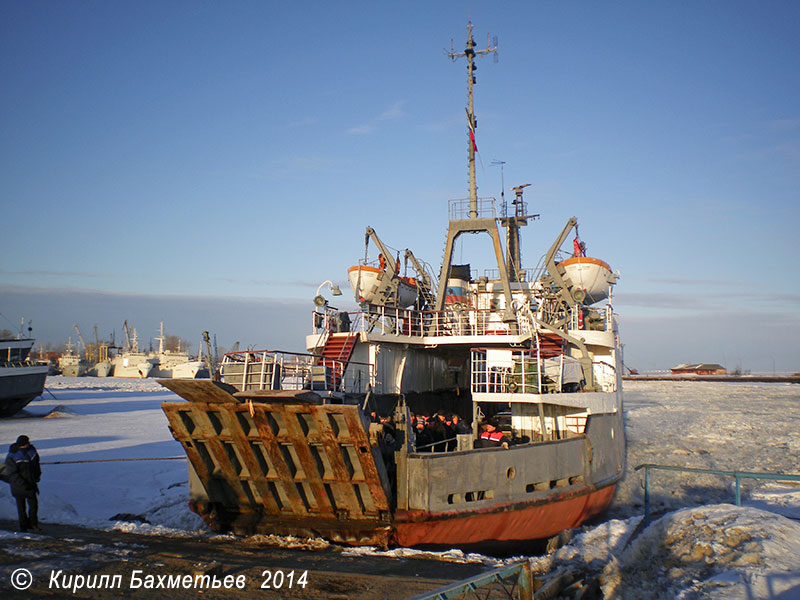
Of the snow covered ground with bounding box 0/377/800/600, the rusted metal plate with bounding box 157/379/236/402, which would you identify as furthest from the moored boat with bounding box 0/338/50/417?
the rusted metal plate with bounding box 157/379/236/402

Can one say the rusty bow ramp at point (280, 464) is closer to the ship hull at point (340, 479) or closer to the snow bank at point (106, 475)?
the ship hull at point (340, 479)

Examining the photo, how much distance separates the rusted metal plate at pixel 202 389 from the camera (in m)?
10.7

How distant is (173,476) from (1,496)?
17.0ft

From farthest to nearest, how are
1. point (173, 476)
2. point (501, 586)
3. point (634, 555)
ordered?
point (173, 476), point (634, 555), point (501, 586)

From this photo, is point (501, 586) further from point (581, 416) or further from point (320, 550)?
point (581, 416)

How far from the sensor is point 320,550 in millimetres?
10906

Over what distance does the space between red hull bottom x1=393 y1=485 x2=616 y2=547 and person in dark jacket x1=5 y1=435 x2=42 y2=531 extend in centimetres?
674

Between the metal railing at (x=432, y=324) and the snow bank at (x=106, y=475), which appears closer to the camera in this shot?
the snow bank at (x=106, y=475)

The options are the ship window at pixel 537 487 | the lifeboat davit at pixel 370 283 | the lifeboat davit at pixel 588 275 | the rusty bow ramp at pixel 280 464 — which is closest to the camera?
the rusty bow ramp at pixel 280 464

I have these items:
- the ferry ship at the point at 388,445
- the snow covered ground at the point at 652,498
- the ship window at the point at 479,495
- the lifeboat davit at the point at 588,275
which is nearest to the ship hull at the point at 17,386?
the snow covered ground at the point at 652,498

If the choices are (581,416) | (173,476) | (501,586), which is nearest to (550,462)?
(581,416)

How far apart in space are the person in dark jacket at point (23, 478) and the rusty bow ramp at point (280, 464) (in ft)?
A: 8.35

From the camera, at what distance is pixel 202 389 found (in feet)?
35.8

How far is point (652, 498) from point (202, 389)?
12597 millimetres
